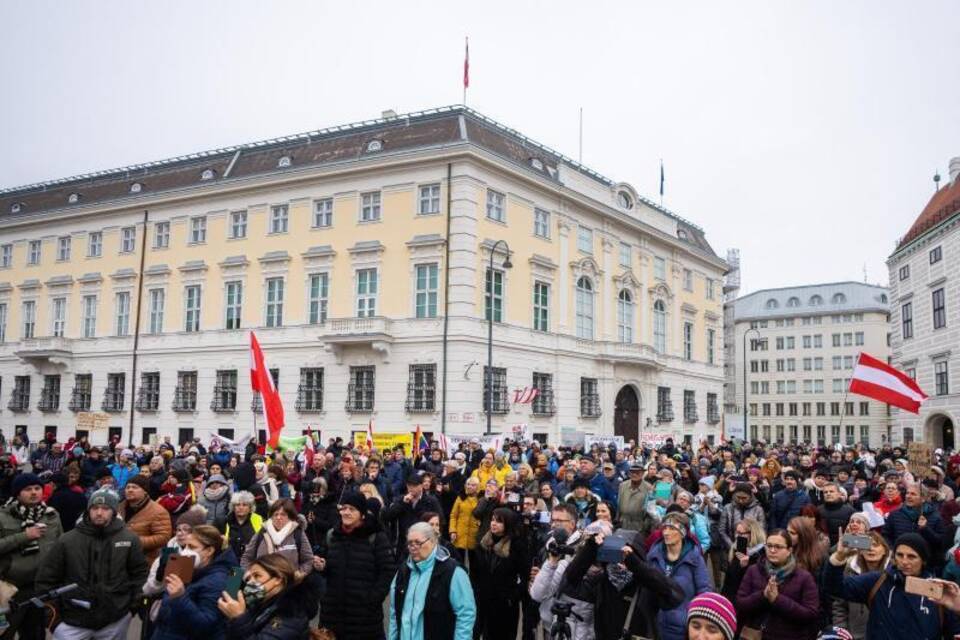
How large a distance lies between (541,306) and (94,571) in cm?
3043

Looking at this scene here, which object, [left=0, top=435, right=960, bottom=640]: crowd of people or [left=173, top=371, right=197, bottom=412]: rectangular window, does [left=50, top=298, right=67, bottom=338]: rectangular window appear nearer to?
[left=173, top=371, right=197, bottom=412]: rectangular window

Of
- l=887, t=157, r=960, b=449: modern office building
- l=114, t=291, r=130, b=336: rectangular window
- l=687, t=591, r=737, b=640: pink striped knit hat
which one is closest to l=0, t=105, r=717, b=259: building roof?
l=114, t=291, r=130, b=336: rectangular window

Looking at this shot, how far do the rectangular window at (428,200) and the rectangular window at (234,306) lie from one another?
993 cm

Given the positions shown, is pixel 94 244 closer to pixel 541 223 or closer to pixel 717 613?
pixel 541 223

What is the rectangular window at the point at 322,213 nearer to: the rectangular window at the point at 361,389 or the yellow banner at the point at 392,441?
the rectangular window at the point at 361,389

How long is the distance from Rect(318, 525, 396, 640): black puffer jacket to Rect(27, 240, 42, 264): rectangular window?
4481cm

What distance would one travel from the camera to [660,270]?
45.9 m

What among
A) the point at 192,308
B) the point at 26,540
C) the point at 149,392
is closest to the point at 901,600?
the point at 26,540

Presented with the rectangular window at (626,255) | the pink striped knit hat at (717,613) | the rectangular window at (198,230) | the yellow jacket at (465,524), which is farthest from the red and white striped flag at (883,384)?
the rectangular window at (198,230)

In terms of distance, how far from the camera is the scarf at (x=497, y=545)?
8.64m

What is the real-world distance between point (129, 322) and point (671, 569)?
3951 cm

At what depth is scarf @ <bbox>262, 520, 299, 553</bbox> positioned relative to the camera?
288 inches

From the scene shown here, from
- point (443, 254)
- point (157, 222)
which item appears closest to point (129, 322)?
point (157, 222)

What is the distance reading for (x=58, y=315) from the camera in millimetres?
44125
